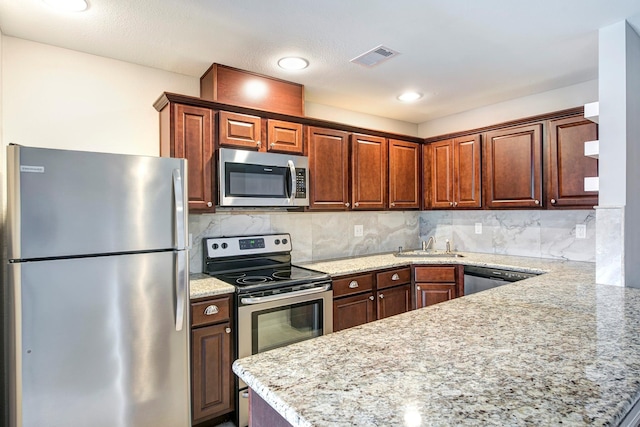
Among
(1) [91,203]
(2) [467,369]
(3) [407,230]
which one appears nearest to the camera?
(2) [467,369]

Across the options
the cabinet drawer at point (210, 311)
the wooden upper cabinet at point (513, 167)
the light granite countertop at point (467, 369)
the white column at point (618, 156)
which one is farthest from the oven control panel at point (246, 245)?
the white column at point (618, 156)

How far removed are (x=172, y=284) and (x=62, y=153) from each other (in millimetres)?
836

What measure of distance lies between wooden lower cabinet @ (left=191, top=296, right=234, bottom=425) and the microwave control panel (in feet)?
3.35

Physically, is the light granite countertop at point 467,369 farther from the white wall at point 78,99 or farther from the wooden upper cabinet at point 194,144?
the white wall at point 78,99

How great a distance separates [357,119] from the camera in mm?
3824

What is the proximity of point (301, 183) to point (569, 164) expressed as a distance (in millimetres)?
2157

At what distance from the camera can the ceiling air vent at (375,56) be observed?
2357 mm

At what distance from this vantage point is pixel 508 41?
2246 mm

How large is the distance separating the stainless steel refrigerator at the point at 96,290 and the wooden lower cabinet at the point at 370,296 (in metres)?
1.18

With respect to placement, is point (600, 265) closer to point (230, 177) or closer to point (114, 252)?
point (230, 177)

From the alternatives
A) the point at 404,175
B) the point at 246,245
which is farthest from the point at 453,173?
the point at 246,245

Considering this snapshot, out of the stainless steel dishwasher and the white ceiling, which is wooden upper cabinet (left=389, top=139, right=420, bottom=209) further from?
the stainless steel dishwasher

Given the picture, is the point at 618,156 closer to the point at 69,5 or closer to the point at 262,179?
the point at 262,179

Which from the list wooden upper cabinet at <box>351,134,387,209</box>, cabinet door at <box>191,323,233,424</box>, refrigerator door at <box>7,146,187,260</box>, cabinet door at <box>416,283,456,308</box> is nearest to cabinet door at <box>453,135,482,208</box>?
wooden upper cabinet at <box>351,134,387,209</box>
